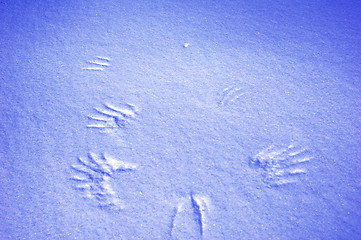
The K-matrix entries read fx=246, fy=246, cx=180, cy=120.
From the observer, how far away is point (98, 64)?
5.32 feet

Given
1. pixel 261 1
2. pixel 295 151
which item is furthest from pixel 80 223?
pixel 261 1

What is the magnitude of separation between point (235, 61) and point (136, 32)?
0.76m

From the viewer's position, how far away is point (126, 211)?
1.08 meters

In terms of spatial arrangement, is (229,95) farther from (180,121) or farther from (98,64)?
(98,64)

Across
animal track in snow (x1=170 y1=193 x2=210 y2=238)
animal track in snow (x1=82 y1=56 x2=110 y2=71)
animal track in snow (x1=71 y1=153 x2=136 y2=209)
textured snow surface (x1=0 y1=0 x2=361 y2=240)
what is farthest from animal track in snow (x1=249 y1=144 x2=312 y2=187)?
animal track in snow (x1=82 y1=56 x2=110 y2=71)

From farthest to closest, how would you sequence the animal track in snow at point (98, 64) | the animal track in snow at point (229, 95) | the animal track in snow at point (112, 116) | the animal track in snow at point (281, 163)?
the animal track in snow at point (98, 64)
the animal track in snow at point (229, 95)
the animal track in snow at point (112, 116)
the animal track in snow at point (281, 163)

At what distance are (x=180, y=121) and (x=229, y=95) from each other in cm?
35

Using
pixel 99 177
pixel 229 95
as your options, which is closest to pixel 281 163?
pixel 229 95

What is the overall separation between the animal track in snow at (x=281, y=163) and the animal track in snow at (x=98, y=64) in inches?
42.9

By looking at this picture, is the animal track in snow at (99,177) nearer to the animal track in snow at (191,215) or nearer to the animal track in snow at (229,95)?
the animal track in snow at (191,215)

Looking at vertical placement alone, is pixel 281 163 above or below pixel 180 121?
below

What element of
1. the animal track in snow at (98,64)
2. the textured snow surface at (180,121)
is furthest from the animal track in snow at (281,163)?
the animal track in snow at (98,64)

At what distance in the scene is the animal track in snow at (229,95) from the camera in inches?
57.0

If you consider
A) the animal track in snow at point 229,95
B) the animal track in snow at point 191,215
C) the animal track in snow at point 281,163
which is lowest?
the animal track in snow at point 191,215
